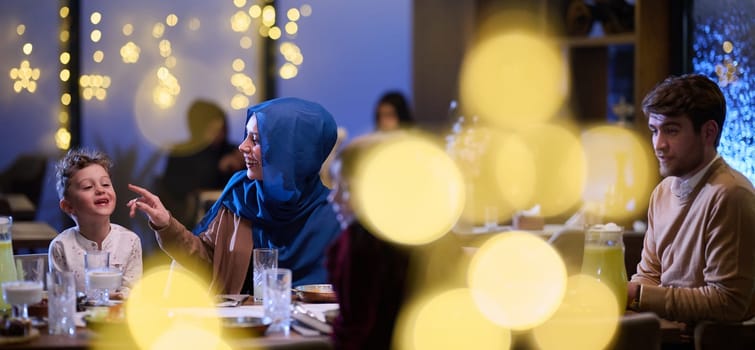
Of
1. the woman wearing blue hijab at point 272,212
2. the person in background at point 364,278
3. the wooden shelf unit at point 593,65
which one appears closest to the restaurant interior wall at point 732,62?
the wooden shelf unit at point 593,65

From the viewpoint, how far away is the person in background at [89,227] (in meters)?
2.99

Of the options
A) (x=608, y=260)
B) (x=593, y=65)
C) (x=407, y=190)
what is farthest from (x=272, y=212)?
(x=593, y=65)

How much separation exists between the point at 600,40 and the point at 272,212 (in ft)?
11.0

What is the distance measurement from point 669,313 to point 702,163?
420 mm

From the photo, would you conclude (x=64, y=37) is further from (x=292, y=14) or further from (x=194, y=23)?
(x=292, y=14)

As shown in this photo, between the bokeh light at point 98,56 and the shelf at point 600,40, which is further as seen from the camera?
the bokeh light at point 98,56

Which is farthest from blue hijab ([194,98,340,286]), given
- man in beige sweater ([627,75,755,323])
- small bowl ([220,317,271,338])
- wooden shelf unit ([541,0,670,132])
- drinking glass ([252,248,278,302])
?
wooden shelf unit ([541,0,670,132])

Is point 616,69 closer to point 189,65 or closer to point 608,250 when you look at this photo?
point 189,65

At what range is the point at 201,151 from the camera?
7.47 m

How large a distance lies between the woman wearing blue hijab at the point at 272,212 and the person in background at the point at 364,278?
43.2 inches

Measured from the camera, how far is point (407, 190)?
1977 mm

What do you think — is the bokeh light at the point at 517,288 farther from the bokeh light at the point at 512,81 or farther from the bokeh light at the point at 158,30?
the bokeh light at the point at 158,30

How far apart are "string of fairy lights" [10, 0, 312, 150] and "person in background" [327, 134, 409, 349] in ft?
18.0

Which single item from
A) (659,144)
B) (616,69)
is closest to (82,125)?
(616,69)
